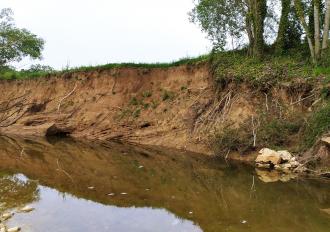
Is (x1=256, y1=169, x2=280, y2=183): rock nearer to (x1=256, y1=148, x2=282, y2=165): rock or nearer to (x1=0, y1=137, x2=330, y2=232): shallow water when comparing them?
(x1=0, y1=137, x2=330, y2=232): shallow water

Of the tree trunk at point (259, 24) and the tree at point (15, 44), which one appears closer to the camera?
the tree trunk at point (259, 24)

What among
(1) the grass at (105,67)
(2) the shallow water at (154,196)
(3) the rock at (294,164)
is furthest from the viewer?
(1) the grass at (105,67)

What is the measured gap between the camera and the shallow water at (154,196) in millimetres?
7676

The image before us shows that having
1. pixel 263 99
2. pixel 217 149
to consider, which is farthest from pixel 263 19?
pixel 217 149

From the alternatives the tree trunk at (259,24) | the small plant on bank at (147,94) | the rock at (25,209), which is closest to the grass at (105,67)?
the small plant on bank at (147,94)

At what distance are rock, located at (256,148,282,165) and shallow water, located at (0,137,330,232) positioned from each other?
0.60 metres

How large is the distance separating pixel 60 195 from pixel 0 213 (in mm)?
1961

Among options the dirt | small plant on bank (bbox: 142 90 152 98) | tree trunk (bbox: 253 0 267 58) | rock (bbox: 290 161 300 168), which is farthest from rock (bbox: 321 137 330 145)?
small plant on bank (bbox: 142 90 152 98)

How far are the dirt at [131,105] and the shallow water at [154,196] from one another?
291cm

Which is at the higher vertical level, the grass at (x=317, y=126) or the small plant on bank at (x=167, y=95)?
the small plant on bank at (x=167, y=95)

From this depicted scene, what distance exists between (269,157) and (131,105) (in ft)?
33.3

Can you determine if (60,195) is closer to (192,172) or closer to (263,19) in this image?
(192,172)

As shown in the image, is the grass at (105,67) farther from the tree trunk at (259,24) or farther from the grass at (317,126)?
the grass at (317,126)

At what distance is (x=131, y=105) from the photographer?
21.9 m
